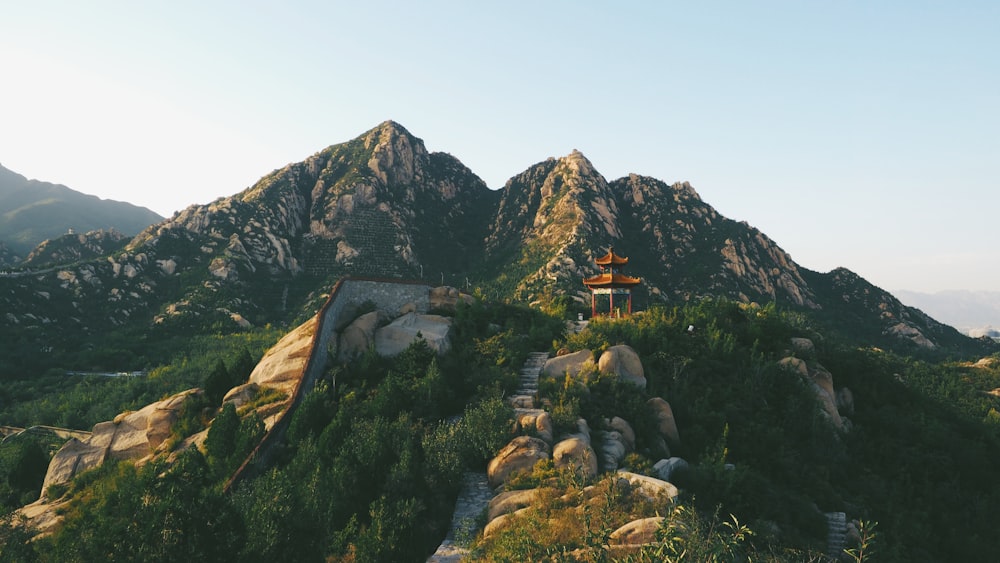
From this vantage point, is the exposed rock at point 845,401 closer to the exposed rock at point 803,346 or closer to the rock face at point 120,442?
the exposed rock at point 803,346

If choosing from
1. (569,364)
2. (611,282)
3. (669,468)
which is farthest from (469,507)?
(611,282)

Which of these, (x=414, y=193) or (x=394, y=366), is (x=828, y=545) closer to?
(x=394, y=366)

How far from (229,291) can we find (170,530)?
8500 centimetres

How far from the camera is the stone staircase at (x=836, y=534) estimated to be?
51.4ft

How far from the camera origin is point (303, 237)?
110m

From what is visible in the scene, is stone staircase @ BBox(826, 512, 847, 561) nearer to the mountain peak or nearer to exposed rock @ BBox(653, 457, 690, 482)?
exposed rock @ BBox(653, 457, 690, 482)

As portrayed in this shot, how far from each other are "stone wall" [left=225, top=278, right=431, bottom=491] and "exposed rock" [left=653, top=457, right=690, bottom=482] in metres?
15.7

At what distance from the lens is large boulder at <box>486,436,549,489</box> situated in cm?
1642

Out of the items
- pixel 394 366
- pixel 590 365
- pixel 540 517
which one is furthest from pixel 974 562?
pixel 394 366

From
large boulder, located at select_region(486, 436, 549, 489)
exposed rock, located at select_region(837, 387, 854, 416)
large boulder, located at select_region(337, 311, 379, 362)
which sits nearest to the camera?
large boulder, located at select_region(486, 436, 549, 489)

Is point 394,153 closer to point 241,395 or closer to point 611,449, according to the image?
point 241,395

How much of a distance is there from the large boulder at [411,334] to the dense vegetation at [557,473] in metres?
0.86

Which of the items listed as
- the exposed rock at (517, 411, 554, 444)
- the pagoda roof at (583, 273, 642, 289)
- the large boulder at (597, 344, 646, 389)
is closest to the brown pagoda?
the pagoda roof at (583, 273, 642, 289)

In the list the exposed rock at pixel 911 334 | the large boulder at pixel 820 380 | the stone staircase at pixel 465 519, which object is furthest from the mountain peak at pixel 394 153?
the exposed rock at pixel 911 334
